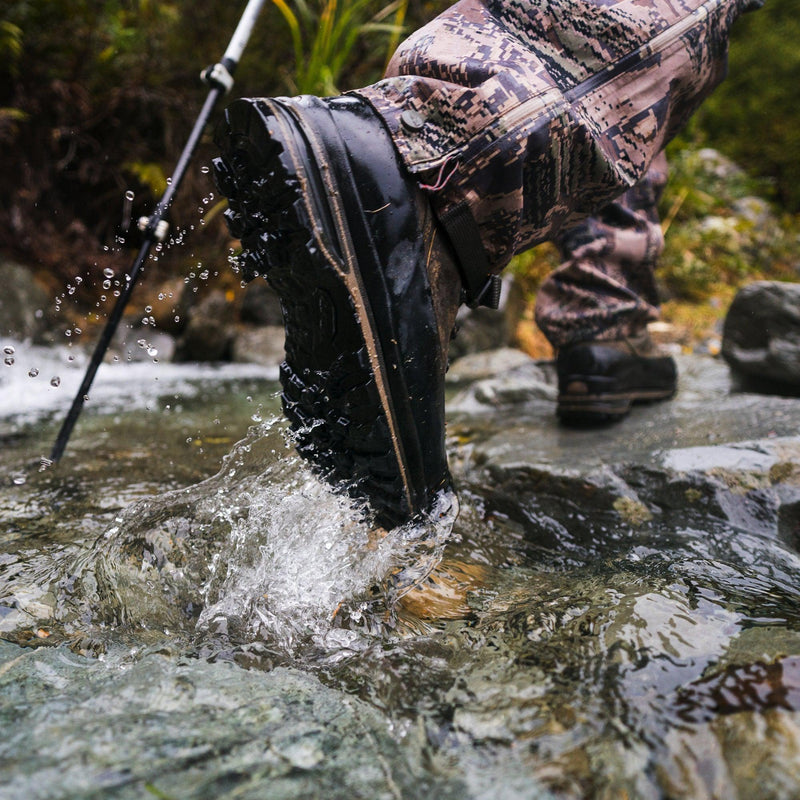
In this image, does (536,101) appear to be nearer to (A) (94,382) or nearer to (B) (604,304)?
→ (B) (604,304)

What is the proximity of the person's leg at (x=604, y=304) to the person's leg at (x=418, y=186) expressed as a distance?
28.3 inches

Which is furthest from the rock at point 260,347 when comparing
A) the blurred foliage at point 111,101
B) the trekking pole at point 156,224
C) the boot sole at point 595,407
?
the boot sole at point 595,407

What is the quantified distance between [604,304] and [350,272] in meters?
1.14

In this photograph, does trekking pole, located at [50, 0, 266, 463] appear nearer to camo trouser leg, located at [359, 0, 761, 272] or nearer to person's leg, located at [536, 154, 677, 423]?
camo trouser leg, located at [359, 0, 761, 272]

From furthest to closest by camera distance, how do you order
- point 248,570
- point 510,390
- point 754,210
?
point 754,210 < point 510,390 < point 248,570

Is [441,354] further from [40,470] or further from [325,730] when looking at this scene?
[40,470]

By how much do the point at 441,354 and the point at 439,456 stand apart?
0.58ft

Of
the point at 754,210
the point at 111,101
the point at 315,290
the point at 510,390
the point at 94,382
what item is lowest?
the point at 94,382

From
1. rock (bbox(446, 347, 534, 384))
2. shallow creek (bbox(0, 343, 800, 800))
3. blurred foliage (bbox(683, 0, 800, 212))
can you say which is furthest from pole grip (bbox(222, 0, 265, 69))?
blurred foliage (bbox(683, 0, 800, 212))

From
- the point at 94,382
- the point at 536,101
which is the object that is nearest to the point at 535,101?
the point at 536,101

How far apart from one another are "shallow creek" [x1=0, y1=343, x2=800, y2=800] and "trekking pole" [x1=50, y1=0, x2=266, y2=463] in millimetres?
196

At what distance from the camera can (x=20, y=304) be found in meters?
4.62

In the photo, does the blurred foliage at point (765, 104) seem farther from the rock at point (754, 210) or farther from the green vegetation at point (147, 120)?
the green vegetation at point (147, 120)

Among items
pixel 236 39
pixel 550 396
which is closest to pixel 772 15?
pixel 550 396
